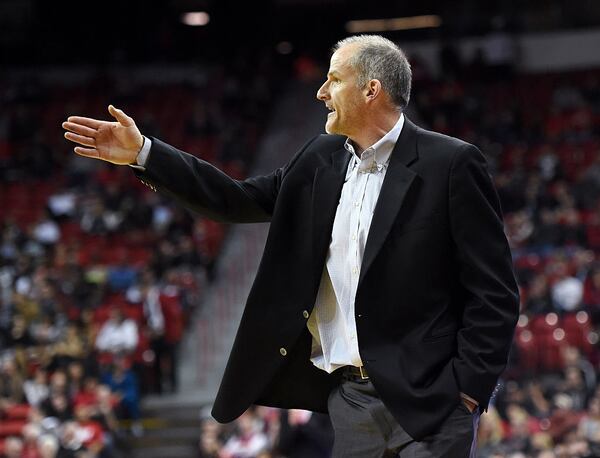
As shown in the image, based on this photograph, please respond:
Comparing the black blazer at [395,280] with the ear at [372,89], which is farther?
the ear at [372,89]

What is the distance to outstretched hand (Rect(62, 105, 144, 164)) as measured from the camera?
3125 millimetres

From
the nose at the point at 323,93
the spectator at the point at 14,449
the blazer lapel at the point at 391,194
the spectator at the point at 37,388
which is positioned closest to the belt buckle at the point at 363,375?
the blazer lapel at the point at 391,194

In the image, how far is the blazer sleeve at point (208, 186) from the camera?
318 cm

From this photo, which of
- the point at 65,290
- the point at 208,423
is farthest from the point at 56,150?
the point at 208,423

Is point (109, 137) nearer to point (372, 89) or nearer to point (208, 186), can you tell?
point (208, 186)

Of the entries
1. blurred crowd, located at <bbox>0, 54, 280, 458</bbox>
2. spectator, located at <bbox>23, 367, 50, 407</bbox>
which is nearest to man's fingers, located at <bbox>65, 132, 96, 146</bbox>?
blurred crowd, located at <bbox>0, 54, 280, 458</bbox>

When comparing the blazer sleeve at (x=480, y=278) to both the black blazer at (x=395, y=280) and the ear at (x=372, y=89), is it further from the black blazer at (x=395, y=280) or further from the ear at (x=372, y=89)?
the ear at (x=372, y=89)

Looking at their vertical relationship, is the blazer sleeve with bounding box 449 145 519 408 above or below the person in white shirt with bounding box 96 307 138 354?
above

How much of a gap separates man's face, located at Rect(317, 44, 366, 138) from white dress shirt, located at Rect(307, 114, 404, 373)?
3.3 inches

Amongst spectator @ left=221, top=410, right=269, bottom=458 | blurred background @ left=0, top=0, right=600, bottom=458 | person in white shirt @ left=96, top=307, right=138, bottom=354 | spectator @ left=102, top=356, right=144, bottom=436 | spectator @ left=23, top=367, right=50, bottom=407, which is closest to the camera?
spectator @ left=221, top=410, right=269, bottom=458

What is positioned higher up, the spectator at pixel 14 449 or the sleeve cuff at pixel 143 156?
the sleeve cuff at pixel 143 156

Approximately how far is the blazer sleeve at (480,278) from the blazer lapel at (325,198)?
1.14ft

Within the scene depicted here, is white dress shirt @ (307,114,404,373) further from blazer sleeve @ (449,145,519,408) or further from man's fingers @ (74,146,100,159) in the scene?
man's fingers @ (74,146,100,159)

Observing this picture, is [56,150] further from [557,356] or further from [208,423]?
[557,356]
